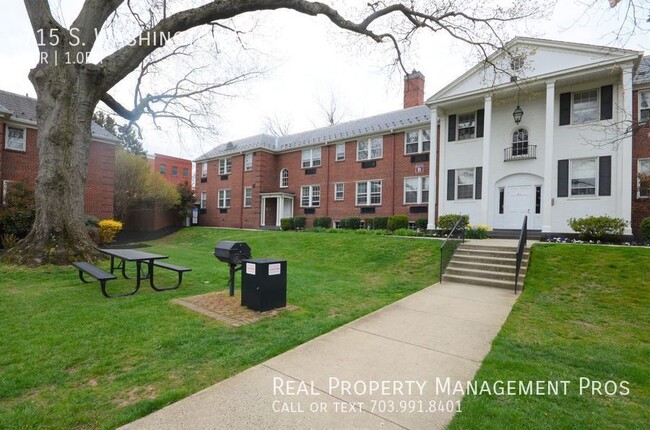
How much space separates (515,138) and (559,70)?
3.16 metres

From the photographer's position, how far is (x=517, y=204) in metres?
14.8

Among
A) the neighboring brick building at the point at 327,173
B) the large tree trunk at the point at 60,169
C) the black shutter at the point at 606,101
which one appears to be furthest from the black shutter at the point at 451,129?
the large tree trunk at the point at 60,169

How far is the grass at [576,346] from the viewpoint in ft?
8.77

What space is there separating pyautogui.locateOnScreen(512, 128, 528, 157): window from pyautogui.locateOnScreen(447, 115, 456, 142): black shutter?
2848mm

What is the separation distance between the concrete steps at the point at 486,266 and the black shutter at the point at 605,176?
6.39m

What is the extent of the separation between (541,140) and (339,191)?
12392mm

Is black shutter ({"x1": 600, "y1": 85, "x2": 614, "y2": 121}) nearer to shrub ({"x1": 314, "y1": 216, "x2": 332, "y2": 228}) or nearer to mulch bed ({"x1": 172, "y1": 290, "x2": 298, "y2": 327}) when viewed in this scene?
shrub ({"x1": 314, "y1": 216, "x2": 332, "y2": 228})

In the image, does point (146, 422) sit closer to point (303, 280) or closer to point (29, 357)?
point (29, 357)

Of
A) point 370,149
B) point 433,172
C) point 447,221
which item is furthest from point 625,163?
point 370,149

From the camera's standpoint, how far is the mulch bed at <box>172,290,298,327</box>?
487 centimetres

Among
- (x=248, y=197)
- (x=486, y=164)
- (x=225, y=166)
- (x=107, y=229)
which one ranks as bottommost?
(x=107, y=229)

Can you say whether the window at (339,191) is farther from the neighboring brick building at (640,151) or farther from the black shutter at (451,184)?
the neighboring brick building at (640,151)

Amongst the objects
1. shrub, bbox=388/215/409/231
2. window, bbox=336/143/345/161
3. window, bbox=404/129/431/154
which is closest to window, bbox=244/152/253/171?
window, bbox=336/143/345/161

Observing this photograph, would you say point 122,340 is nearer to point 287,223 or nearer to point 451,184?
point 451,184
